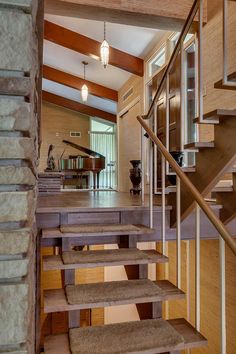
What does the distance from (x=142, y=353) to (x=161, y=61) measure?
4982mm

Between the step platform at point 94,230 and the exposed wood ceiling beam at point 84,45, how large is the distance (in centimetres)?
405

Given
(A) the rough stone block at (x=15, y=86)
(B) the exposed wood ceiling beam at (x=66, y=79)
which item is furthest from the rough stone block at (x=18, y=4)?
(B) the exposed wood ceiling beam at (x=66, y=79)

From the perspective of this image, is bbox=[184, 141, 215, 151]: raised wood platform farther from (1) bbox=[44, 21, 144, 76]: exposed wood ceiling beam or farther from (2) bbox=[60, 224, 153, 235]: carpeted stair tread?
(1) bbox=[44, 21, 144, 76]: exposed wood ceiling beam

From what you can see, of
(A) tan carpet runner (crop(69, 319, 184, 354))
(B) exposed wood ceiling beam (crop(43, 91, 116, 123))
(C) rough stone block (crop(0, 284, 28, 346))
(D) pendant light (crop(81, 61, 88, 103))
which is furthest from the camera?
(B) exposed wood ceiling beam (crop(43, 91, 116, 123))

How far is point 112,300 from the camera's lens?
198 centimetres

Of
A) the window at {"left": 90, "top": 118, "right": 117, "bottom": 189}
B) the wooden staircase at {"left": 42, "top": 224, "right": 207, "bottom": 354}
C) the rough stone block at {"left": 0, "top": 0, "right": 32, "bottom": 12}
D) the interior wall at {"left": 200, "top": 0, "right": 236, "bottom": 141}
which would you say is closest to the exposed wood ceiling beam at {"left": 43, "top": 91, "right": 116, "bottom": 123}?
the window at {"left": 90, "top": 118, "right": 117, "bottom": 189}

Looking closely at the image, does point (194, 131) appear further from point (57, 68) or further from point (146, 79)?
point (57, 68)

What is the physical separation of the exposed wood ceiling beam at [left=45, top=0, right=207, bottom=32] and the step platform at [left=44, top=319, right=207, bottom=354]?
131 inches

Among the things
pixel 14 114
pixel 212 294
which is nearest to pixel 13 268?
pixel 14 114

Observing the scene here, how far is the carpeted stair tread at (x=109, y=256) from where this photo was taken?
2.26 metres

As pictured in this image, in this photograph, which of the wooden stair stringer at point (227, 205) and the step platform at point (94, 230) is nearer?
the step platform at point (94, 230)

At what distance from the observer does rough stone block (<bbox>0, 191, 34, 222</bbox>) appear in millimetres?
1097

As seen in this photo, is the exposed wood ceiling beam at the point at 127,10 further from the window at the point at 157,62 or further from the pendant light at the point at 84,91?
the pendant light at the point at 84,91

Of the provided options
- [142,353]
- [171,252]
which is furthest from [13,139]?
[171,252]
